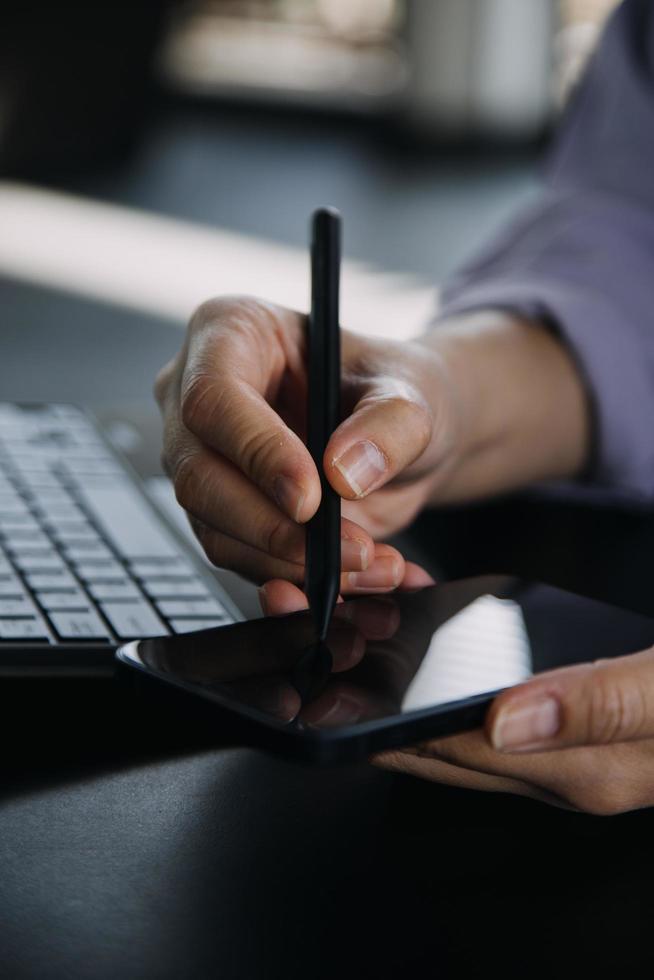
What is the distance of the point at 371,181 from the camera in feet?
5.93

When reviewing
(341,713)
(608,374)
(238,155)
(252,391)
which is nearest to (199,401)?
(252,391)

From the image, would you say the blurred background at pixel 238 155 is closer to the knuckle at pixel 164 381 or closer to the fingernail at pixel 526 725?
the knuckle at pixel 164 381

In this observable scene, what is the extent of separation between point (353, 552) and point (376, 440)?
0.10 feet

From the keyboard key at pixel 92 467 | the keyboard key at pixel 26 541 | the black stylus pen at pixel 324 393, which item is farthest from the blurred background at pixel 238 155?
the black stylus pen at pixel 324 393

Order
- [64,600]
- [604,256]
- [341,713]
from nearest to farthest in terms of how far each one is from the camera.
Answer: [341,713]
[64,600]
[604,256]

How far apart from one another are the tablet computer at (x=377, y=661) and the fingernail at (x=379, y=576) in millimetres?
12

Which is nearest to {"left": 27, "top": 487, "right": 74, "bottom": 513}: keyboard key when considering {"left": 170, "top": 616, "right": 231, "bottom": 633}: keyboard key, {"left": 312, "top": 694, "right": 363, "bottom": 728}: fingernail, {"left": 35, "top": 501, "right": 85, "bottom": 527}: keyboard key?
{"left": 35, "top": 501, "right": 85, "bottom": 527}: keyboard key

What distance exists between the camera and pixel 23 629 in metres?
0.34

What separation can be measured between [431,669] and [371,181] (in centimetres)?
159

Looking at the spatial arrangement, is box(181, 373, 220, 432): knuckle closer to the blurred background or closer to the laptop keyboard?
the laptop keyboard

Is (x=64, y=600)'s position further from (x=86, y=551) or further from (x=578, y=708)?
(x=578, y=708)

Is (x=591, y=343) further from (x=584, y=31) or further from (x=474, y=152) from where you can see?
(x=584, y=31)

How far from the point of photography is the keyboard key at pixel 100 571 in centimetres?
38

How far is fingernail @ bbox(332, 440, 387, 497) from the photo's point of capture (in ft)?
1.02
